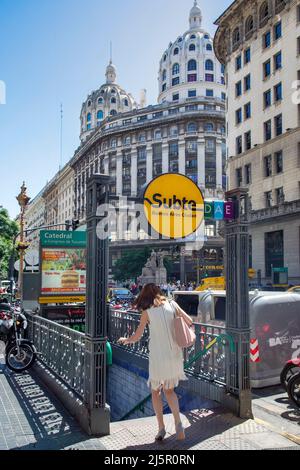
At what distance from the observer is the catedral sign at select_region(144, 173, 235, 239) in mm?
6191

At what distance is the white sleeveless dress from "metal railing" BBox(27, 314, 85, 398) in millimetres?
1679

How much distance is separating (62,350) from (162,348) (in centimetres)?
361

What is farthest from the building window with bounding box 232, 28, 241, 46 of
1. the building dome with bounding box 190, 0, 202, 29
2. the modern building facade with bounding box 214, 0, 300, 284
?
the building dome with bounding box 190, 0, 202, 29

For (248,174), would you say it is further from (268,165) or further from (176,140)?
(176,140)

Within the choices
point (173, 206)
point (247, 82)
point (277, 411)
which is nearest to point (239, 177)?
point (247, 82)

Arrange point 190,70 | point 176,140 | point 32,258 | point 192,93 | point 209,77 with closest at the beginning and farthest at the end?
point 32,258
point 176,140
point 192,93
point 209,77
point 190,70

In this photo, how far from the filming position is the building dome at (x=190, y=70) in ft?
302

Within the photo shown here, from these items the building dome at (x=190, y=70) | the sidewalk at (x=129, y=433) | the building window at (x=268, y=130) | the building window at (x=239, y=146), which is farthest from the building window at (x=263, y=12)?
the building dome at (x=190, y=70)

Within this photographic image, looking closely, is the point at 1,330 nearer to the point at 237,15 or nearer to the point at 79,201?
the point at 237,15

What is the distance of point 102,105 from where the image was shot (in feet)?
394

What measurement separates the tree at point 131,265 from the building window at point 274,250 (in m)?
25.8
